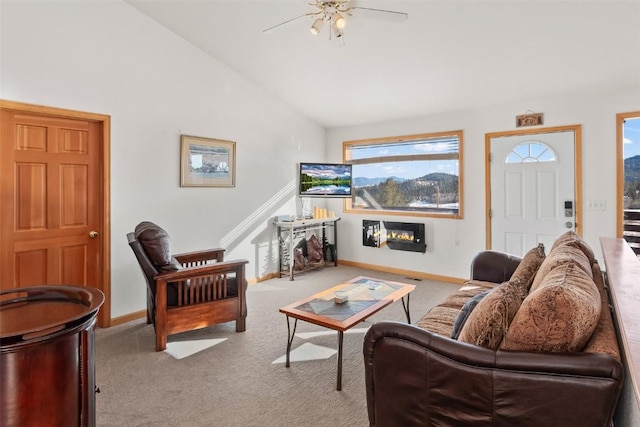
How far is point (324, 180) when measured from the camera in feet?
18.5

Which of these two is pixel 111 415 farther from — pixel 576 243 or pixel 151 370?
pixel 576 243

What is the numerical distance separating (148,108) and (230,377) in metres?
2.86

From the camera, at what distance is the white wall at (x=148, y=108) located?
10.1ft

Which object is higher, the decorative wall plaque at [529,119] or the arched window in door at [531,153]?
the decorative wall plaque at [529,119]

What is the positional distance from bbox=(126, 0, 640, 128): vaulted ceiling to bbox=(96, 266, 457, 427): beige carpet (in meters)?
2.66

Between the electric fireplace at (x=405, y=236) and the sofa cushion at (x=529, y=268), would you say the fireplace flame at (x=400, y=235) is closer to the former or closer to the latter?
the electric fireplace at (x=405, y=236)

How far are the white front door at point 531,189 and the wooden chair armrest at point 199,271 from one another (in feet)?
11.1

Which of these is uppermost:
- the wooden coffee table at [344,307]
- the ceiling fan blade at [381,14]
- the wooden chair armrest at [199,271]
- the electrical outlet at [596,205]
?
the ceiling fan blade at [381,14]

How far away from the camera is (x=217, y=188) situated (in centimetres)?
456

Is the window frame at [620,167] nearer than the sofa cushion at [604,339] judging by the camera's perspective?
No

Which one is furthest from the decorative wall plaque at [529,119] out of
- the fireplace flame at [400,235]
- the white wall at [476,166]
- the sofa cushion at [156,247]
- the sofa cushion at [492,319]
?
the sofa cushion at [156,247]

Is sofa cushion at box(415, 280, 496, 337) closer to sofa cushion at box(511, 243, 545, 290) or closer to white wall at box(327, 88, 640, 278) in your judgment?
sofa cushion at box(511, 243, 545, 290)

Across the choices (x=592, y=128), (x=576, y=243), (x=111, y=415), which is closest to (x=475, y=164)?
(x=592, y=128)


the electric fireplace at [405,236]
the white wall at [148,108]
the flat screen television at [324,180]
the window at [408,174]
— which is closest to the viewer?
the white wall at [148,108]
